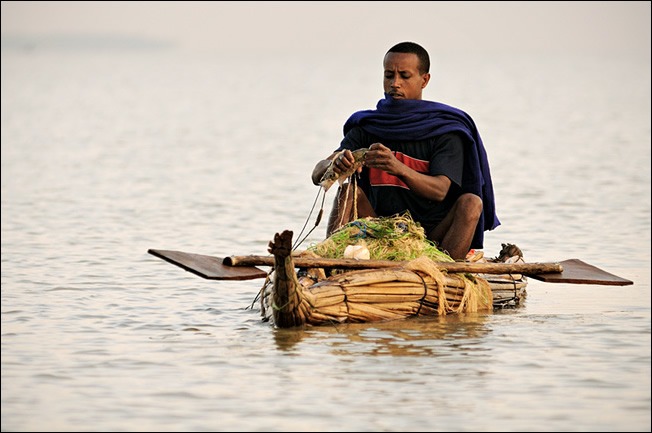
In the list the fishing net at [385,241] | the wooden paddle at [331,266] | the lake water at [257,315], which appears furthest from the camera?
the fishing net at [385,241]

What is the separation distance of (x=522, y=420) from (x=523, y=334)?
202 centimetres

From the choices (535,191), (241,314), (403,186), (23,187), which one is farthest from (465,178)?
(23,187)

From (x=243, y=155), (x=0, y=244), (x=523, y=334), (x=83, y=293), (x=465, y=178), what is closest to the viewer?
(x=523, y=334)

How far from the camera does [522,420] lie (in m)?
6.74

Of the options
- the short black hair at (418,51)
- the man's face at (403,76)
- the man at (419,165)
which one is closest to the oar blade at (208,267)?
the man at (419,165)

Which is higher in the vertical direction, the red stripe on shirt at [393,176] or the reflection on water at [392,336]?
the red stripe on shirt at [393,176]

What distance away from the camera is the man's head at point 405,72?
31.6 ft

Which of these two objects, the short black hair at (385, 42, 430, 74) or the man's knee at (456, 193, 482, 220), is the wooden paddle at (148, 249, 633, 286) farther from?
the short black hair at (385, 42, 430, 74)

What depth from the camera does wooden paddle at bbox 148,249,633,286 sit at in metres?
8.44

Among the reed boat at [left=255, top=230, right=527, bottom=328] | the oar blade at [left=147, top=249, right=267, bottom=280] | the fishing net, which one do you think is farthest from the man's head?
the oar blade at [left=147, top=249, right=267, bottom=280]

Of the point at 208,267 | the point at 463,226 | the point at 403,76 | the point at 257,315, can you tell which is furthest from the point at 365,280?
the point at 403,76

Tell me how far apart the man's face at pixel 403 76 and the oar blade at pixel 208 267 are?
68.6 inches

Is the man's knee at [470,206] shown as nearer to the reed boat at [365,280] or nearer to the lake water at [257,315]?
the reed boat at [365,280]

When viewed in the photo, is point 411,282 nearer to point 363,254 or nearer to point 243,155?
point 363,254
